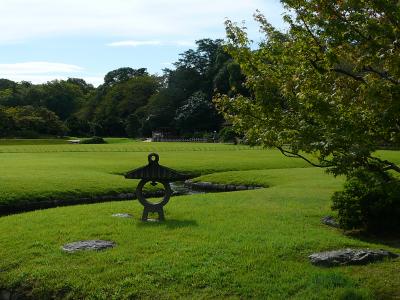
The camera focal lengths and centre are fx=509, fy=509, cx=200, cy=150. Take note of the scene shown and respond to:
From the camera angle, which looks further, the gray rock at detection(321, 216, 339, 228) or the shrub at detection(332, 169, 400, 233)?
the gray rock at detection(321, 216, 339, 228)

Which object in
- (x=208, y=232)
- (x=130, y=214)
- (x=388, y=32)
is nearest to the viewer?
(x=388, y=32)

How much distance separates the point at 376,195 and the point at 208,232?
4326mm

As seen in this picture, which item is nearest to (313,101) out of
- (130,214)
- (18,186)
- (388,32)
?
(388,32)

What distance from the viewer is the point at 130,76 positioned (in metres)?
134

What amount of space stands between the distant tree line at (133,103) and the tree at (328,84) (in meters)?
71.7

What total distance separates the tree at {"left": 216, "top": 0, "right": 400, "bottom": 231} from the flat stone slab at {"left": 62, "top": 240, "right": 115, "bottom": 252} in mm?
4015

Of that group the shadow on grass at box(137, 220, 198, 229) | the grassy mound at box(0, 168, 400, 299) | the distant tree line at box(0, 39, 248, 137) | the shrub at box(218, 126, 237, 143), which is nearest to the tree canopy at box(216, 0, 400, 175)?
the grassy mound at box(0, 168, 400, 299)

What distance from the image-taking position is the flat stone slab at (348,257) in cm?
1019

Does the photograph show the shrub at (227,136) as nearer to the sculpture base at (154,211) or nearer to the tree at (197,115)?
the tree at (197,115)

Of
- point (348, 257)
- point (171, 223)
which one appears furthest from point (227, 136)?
point (348, 257)

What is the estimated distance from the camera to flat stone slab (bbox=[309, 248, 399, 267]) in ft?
33.4

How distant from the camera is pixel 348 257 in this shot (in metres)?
10.4

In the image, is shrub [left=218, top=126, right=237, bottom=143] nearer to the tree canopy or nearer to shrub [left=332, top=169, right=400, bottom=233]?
shrub [left=332, top=169, right=400, bottom=233]

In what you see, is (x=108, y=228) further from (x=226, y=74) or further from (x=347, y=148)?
(x=226, y=74)
